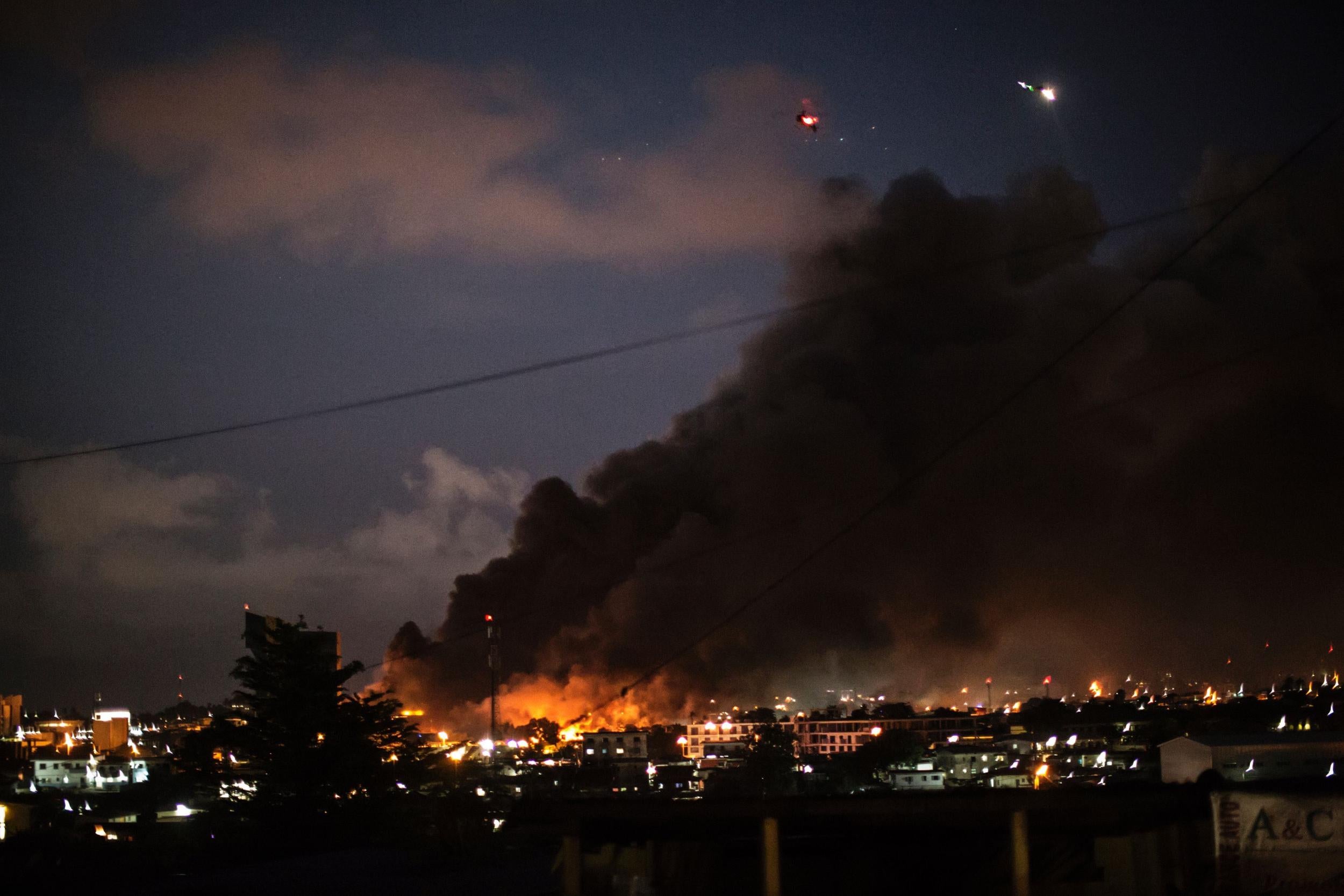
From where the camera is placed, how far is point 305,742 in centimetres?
2086

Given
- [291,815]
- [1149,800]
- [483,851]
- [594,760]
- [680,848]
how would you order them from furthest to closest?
[594,760] → [291,815] → [483,851] → [680,848] → [1149,800]

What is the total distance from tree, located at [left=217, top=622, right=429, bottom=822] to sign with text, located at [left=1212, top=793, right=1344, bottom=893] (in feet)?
50.9

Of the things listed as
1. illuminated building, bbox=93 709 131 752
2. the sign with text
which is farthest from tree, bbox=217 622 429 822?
illuminated building, bbox=93 709 131 752

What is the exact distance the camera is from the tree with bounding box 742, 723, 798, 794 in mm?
34875

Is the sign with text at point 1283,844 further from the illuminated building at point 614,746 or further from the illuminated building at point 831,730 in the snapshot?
the illuminated building at point 831,730

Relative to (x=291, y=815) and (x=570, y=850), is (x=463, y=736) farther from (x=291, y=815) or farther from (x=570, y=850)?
(x=570, y=850)

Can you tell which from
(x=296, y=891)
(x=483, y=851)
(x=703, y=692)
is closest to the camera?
(x=296, y=891)

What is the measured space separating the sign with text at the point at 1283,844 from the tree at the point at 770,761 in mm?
21589

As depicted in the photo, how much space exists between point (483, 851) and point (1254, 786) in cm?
871

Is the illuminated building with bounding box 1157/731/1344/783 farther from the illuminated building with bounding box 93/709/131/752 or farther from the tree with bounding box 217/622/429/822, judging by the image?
the illuminated building with bounding box 93/709/131/752

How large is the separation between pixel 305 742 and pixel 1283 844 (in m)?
16.5

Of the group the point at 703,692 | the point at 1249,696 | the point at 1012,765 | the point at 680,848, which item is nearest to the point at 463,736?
the point at 703,692

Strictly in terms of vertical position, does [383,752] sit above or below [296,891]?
above

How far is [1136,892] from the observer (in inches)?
350
